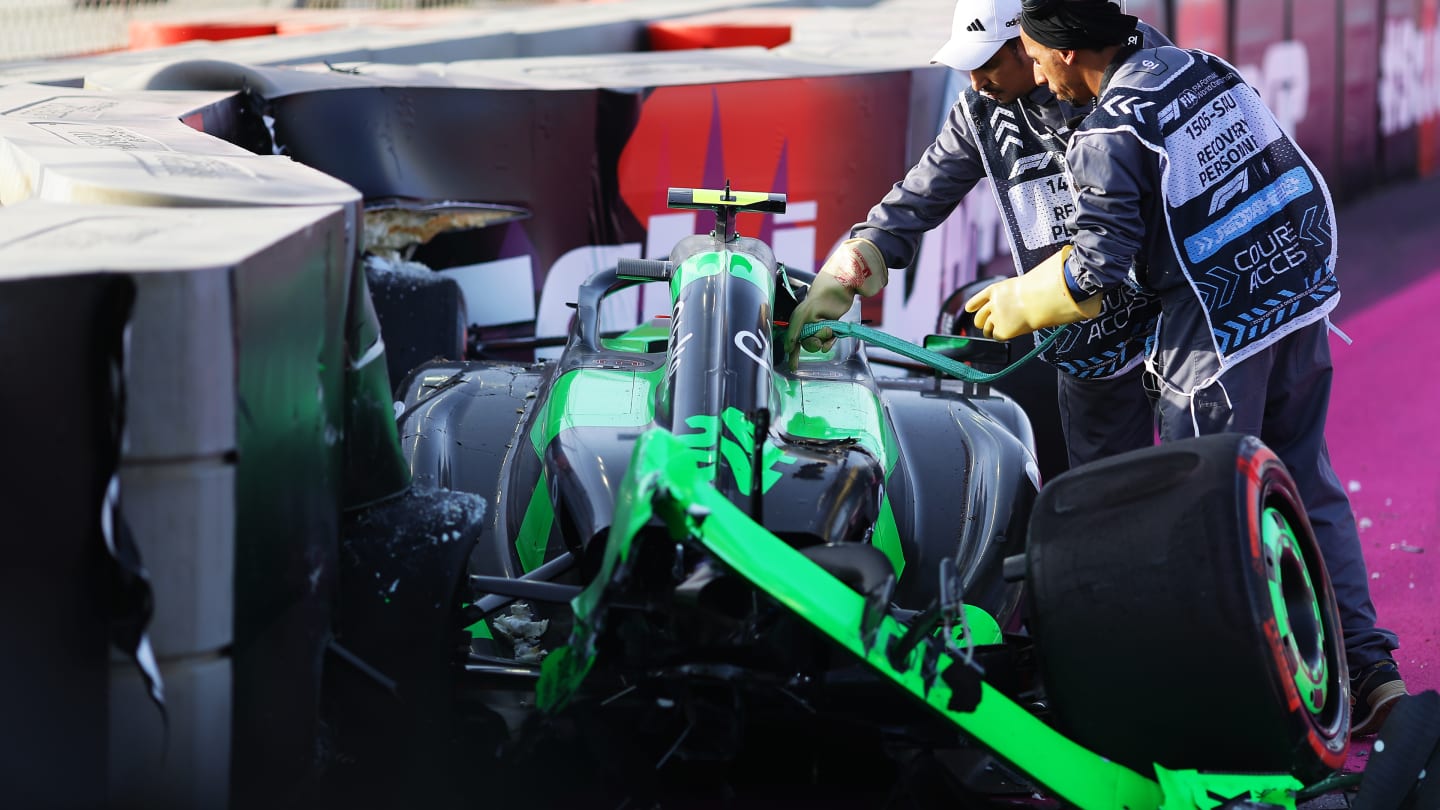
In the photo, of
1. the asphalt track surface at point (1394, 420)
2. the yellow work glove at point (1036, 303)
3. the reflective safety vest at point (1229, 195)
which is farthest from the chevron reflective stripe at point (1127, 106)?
the asphalt track surface at point (1394, 420)

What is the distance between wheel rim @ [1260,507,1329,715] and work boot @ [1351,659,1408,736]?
2.65 feet

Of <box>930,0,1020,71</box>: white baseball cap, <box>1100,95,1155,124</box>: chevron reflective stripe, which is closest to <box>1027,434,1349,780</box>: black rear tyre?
<box>1100,95,1155,124</box>: chevron reflective stripe

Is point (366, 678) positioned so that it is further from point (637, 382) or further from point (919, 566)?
point (919, 566)

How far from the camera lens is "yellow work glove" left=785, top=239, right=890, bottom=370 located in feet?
11.2

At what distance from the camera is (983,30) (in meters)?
3.43

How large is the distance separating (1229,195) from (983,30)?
68 cm

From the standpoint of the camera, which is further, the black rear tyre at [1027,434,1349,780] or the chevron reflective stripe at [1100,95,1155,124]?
the chevron reflective stripe at [1100,95,1155,124]

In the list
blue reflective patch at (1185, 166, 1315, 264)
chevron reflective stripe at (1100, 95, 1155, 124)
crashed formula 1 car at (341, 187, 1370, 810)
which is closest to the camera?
crashed formula 1 car at (341, 187, 1370, 810)

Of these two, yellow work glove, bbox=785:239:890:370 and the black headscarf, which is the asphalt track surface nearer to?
yellow work glove, bbox=785:239:890:370

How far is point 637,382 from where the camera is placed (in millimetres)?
3260

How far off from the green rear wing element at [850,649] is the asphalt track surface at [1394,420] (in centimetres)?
44

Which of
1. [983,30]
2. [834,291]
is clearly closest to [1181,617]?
[834,291]

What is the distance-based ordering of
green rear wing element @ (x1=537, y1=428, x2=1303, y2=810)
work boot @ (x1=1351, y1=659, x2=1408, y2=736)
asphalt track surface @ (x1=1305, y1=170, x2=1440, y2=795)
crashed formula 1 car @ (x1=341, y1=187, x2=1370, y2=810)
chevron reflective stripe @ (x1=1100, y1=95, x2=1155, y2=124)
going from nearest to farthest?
1. green rear wing element @ (x1=537, y1=428, x2=1303, y2=810)
2. crashed formula 1 car @ (x1=341, y1=187, x2=1370, y2=810)
3. chevron reflective stripe @ (x1=1100, y1=95, x2=1155, y2=124)
4. work boot @ (x1=1351, y1=659, x2=1408, y2=736)
5. asphalt track surface @ (x1=1305, y1=170, x2=1440, y2=795)

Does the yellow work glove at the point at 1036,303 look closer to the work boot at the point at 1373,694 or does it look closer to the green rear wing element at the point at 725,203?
the green rear wing element at the point at 725,203
